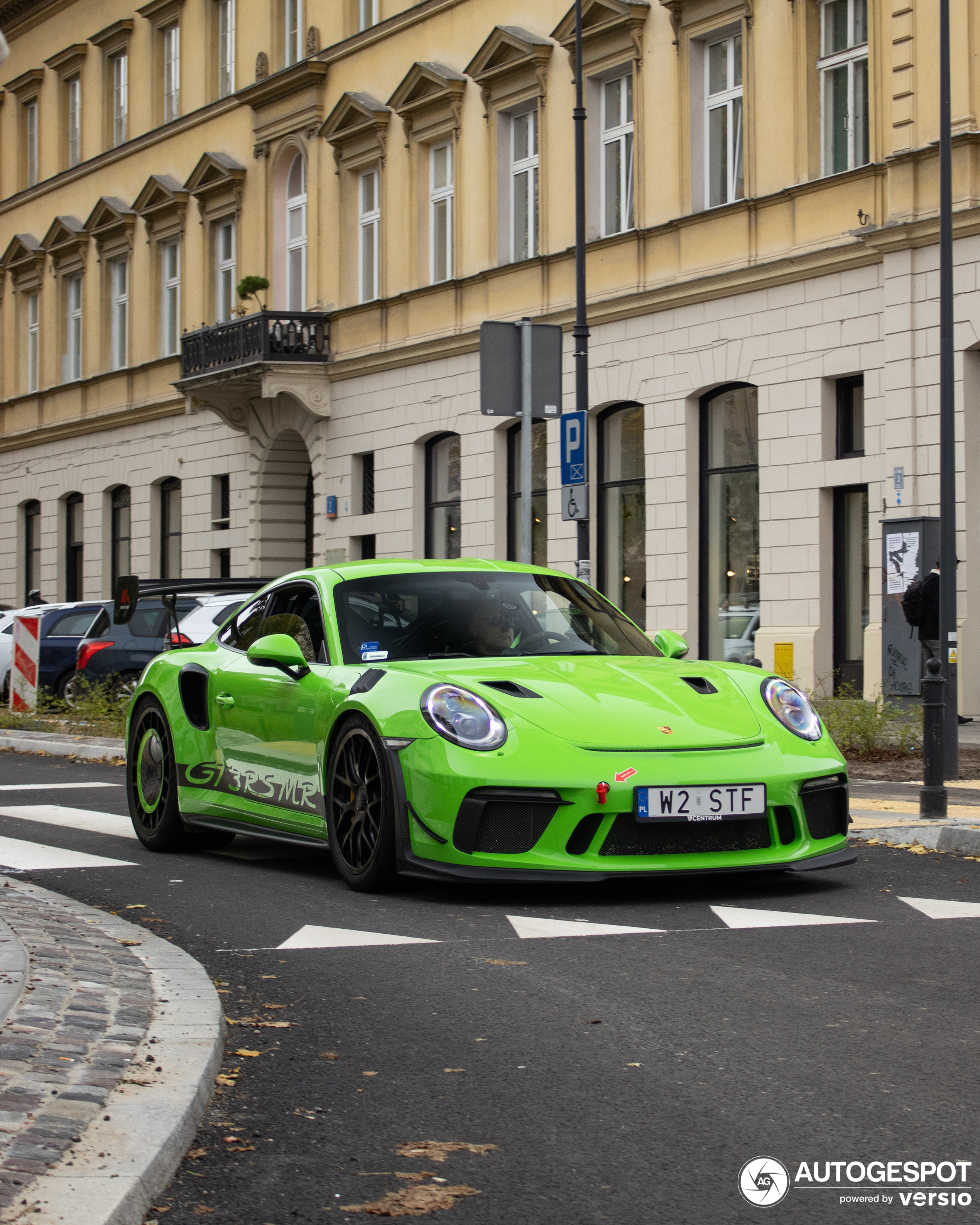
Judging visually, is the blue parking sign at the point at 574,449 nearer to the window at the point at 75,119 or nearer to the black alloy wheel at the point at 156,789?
the black alloy wheel at the point at 156,789

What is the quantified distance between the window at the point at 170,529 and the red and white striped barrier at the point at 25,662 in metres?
15.9

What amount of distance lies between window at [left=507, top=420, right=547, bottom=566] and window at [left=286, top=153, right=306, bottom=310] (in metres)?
6.82

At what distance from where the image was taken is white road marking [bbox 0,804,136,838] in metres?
10.5

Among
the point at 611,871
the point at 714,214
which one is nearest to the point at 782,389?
the point at 714,214

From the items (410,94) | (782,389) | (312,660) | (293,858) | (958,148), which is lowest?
(293,858)

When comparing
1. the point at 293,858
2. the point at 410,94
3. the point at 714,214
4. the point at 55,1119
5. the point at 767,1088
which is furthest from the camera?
the point at 410,94

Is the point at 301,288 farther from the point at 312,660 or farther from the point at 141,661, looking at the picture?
the point at 312,660

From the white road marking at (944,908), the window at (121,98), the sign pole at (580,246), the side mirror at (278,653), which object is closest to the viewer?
the white road marking at (944,908)

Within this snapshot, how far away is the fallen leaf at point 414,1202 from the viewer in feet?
11.5

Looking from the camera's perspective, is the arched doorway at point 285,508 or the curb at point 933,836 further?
the arched doorway at point 285,508

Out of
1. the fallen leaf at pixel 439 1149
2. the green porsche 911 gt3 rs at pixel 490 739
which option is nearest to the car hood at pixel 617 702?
the green porsche 911 gt3 rs at pixel 490 739

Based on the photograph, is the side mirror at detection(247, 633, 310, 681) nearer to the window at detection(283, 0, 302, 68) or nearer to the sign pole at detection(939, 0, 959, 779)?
the sign pole at detection(939, 0, 959, 779)

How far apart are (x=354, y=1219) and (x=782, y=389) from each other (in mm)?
20196

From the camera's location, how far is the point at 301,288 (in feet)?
110
